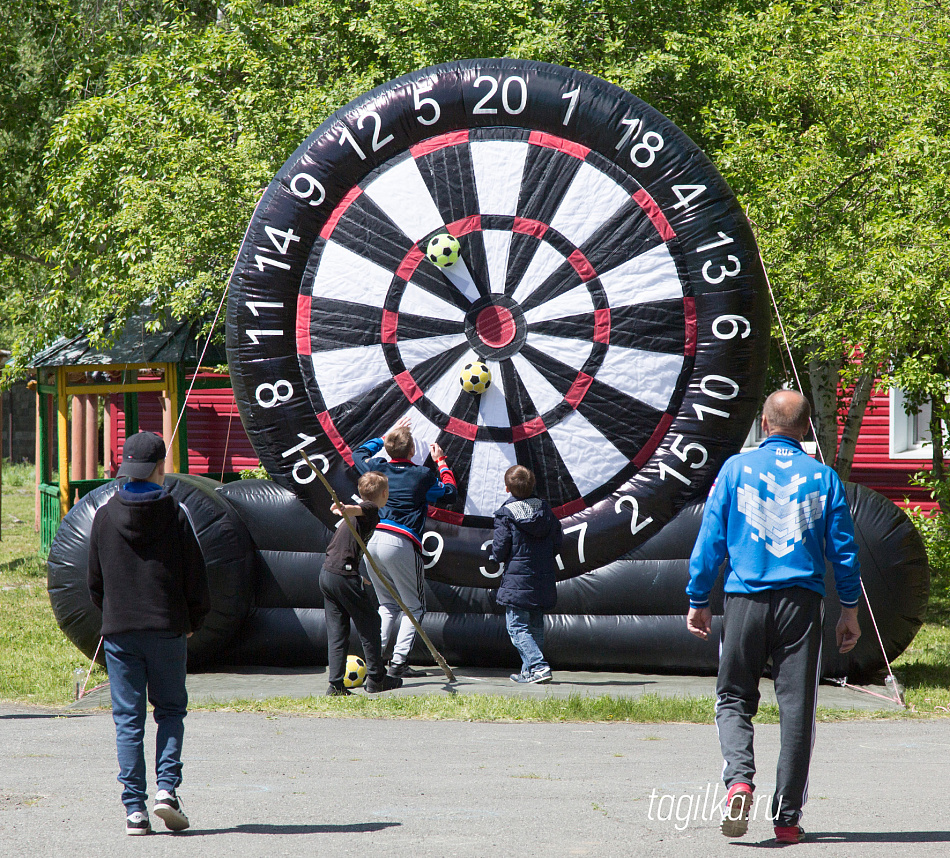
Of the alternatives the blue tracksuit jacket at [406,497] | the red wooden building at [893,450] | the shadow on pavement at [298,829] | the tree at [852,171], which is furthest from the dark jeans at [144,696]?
the red wooden building at [893,450]

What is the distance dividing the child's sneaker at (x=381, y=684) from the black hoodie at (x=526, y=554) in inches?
32.1

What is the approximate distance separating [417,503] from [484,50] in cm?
549

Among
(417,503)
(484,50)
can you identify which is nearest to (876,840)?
(417,503)

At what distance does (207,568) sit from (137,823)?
324 cm

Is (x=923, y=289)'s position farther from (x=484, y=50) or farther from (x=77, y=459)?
(x=77, y=459)

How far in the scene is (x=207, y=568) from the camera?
7.01 m

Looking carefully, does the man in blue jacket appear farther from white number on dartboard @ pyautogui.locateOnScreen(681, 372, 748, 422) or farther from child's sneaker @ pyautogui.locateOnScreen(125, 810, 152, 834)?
white number on dartboard @ pyautogui.locateOnScreen(681, 372, 748, 422)

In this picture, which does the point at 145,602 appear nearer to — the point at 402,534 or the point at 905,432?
the point at 402,534

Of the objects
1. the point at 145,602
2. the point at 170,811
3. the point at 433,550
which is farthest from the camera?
the point at 433,550

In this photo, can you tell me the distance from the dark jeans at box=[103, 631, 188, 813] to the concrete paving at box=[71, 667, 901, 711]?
2.48 metres

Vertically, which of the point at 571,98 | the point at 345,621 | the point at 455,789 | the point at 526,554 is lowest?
the point at 455,789

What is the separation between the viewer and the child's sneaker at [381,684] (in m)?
6.61

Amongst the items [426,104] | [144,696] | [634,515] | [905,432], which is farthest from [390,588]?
[905,432]

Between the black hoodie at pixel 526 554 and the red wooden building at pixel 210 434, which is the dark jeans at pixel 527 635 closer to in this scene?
the black hoodie at pixel 526 554
